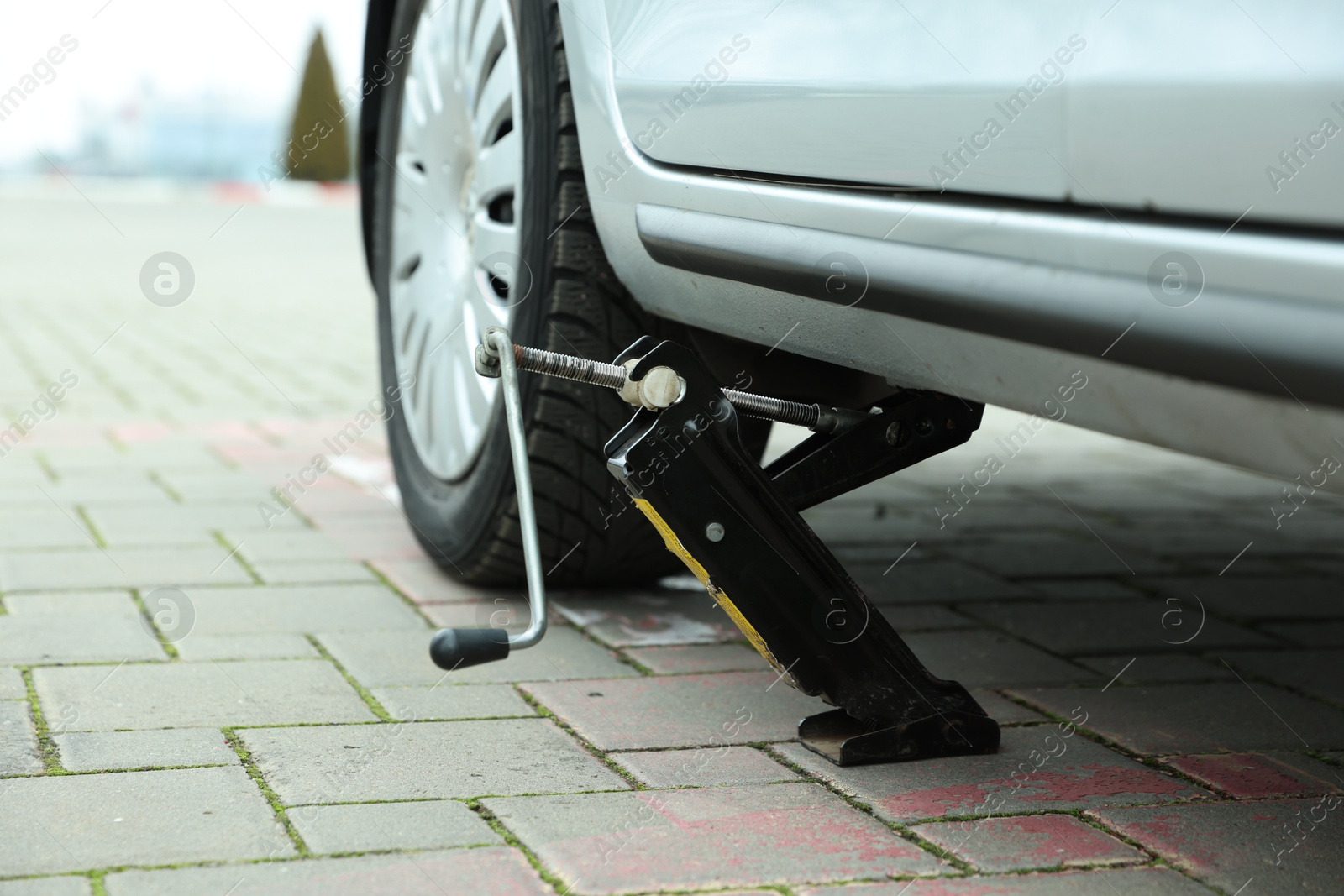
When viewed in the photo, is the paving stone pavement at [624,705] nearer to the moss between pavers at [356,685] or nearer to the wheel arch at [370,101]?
the moss between pavers at [356,685]

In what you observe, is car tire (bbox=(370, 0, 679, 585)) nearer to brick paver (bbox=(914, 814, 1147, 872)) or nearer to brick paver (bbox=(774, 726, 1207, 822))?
brick paver (bbox=(774, 726, 1207, 822))

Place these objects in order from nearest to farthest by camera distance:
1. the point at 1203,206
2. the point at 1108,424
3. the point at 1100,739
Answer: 1. the point at 1203,206
2. the point at 1108,424
3. the point at 1100,739

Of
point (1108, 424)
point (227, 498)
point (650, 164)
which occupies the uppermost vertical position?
point (650, 164)

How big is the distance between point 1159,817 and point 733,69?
907 mm

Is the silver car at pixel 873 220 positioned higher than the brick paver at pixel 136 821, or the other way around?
the silver car at pixel 873 220

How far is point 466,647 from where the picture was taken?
4.32 feet

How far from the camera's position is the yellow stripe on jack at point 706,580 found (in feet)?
5.12

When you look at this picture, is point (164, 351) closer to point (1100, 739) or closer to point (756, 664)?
point (756, 664)

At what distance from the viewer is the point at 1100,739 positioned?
174cm

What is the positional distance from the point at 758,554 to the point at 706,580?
0.21 feet

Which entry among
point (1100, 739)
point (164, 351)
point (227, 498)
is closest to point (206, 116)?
point (164, 351)

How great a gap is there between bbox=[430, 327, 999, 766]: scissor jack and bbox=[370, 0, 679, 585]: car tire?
19.4 inches

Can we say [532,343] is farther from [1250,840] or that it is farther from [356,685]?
[1250,840]

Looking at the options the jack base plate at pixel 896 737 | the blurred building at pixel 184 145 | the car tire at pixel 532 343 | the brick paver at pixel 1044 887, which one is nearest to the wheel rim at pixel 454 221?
the car tire at pixel 532 343
